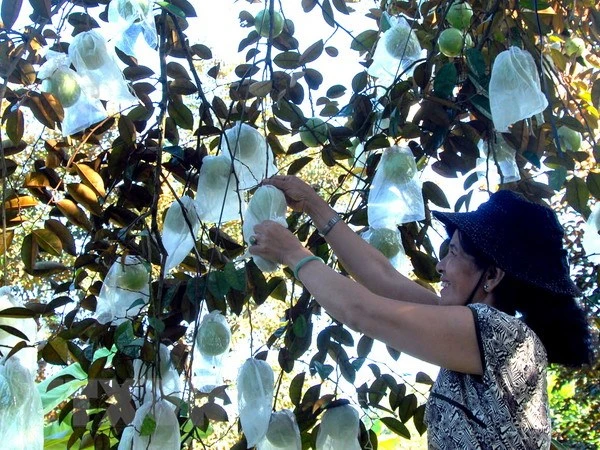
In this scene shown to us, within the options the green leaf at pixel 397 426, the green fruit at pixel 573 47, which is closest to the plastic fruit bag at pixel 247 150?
the green leaf at pixel 397 426

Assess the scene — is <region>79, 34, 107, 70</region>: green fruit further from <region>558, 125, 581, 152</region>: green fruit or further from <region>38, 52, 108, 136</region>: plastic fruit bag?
<region>558, 125, 581, 152</region>: green fruit

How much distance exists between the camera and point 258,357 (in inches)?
57.9

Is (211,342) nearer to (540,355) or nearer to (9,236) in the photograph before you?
(9,236)

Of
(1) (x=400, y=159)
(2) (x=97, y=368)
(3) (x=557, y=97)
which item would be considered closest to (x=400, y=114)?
(1) (x=400, y=159)

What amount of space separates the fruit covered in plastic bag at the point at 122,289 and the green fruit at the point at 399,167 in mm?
458

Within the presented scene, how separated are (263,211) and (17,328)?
44 cm

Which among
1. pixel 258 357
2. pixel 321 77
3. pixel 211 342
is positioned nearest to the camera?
pixel 211 342

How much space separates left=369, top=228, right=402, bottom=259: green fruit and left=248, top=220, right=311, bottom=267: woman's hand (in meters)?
0.30

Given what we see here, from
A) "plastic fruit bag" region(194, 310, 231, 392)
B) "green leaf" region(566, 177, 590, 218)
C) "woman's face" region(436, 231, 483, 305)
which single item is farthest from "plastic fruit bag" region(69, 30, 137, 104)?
"green leaf" region(566, 177, 590, 218)

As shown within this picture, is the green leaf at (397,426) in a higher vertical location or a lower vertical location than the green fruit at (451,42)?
lower

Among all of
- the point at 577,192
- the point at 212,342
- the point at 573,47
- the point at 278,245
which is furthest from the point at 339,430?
the point at 573,47

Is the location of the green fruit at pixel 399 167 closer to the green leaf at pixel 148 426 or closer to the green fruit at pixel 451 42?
the green fruit at pixel 451 42

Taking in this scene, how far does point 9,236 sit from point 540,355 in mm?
901

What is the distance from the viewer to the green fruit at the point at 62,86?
4.43 ft
